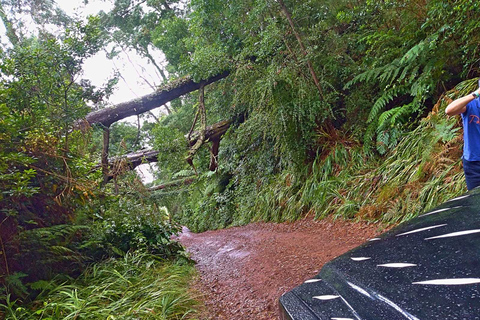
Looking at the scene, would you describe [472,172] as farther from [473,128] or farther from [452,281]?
[452,281]

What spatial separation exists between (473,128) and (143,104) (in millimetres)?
6876

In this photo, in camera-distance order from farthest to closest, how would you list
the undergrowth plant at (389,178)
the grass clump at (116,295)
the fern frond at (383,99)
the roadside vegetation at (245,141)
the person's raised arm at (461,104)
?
the fern frond at (383,99), the undergrowth plant at (389,178), the roadside vegetation at (245,141), the grass clump at (116,295), the person's raised arm at (461,104)

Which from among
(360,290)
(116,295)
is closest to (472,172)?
(360,290)

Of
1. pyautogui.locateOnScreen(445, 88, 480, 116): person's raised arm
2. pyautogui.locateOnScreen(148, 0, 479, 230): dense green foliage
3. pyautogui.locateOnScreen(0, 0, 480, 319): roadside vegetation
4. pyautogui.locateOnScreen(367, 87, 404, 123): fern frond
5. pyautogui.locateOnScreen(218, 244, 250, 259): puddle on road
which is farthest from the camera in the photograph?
pyautogui.locateOnScreen(367, 87, 404, 123): fern frond

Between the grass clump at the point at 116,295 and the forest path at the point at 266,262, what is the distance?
31cm

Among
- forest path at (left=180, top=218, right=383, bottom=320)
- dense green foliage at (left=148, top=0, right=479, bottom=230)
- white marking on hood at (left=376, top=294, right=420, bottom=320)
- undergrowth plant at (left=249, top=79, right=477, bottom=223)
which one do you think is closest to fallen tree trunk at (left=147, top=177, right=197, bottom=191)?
dense green foliage at (left=148, top=0, right=479, bottom=230)

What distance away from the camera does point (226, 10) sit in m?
7.35

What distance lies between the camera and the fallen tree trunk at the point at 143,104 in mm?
6707

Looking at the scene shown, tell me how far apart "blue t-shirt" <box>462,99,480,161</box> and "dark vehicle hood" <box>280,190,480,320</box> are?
152cm

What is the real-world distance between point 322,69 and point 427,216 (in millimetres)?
5550

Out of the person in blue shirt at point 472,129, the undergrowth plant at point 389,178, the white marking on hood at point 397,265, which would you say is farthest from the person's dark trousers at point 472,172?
the white marking on hood at point 397,265

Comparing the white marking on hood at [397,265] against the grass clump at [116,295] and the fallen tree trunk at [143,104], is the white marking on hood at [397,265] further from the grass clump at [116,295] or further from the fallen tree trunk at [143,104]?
the fallen tree trunk at [143,104]

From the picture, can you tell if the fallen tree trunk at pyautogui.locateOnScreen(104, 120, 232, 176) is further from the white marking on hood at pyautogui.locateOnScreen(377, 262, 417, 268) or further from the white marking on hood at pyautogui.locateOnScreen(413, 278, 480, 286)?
the white marking on hood at pyautogui.locateOnScreen(413, 278, 480, 286)

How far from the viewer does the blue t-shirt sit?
2.32 metres
